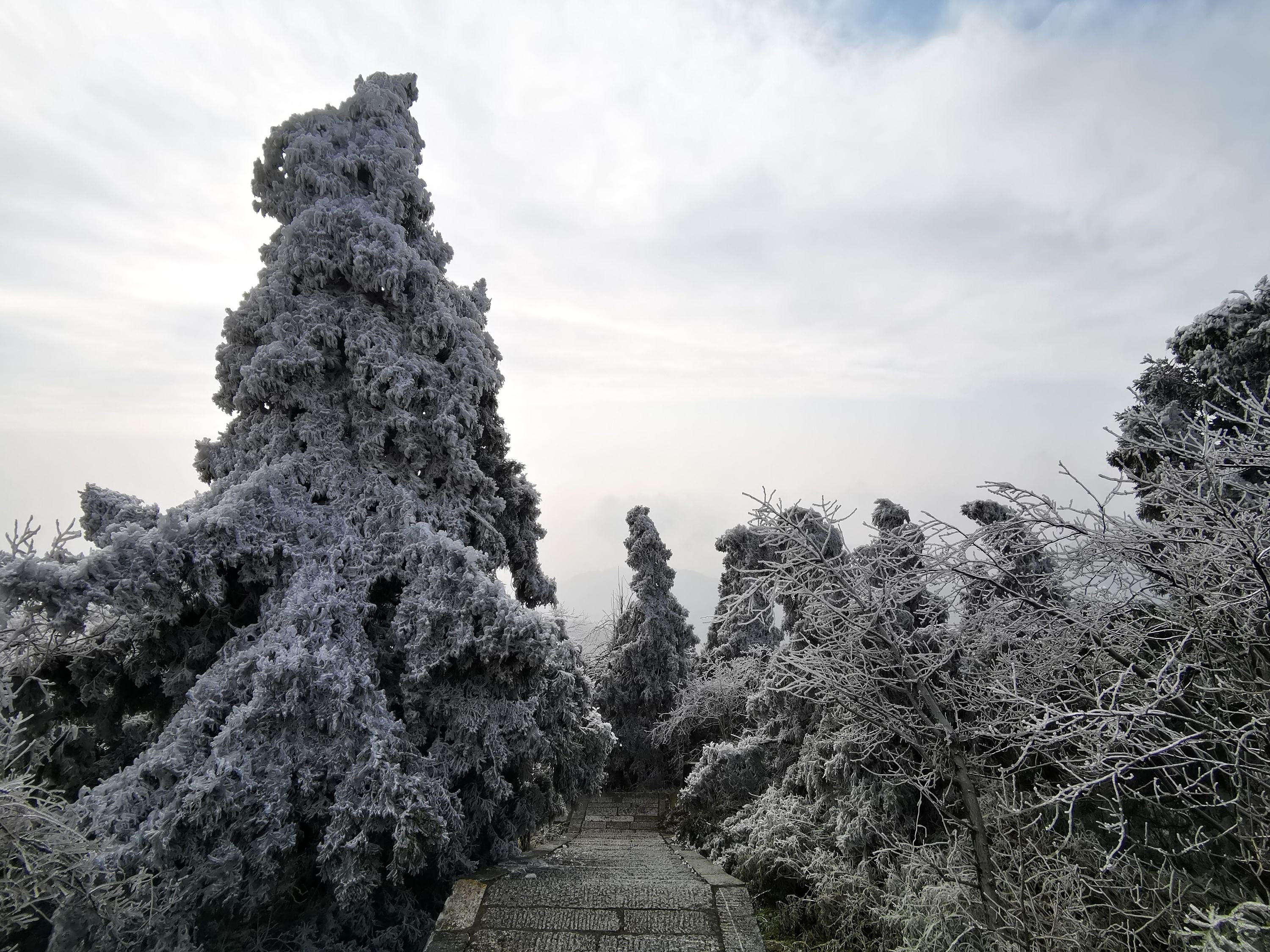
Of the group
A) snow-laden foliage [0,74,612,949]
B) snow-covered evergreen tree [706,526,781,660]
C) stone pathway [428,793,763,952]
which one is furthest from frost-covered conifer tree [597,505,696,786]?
stone pathway [428,793,763,952]

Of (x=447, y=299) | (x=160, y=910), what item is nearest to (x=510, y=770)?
(x=160, y=910)

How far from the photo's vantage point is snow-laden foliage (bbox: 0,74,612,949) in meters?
4.22

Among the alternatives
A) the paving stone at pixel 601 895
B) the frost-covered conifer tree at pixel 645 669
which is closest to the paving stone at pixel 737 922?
the paving stone at pixel 601 895

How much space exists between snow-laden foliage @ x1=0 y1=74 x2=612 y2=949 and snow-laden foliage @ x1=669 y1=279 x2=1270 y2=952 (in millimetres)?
2309

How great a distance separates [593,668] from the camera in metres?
→ 14.4

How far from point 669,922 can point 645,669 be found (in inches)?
371

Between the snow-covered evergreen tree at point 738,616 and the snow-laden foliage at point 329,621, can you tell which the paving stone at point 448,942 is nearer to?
the snow-laden foliage at point 329,621

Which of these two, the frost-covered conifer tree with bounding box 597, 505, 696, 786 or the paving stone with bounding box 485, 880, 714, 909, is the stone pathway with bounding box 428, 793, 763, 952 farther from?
the frost-covered conifer tree with bounding box 597, 505, 696, 786

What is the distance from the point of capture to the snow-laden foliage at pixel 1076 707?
3.08 m

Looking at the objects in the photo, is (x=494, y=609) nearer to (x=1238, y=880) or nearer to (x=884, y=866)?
(x=884, y=866)

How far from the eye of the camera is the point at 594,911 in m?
4.63

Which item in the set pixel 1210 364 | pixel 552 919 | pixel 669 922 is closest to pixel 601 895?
pixel 552 919

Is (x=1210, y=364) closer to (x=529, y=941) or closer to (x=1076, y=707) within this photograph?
(x=1076, y=707)

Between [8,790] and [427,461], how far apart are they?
348 centimetres
